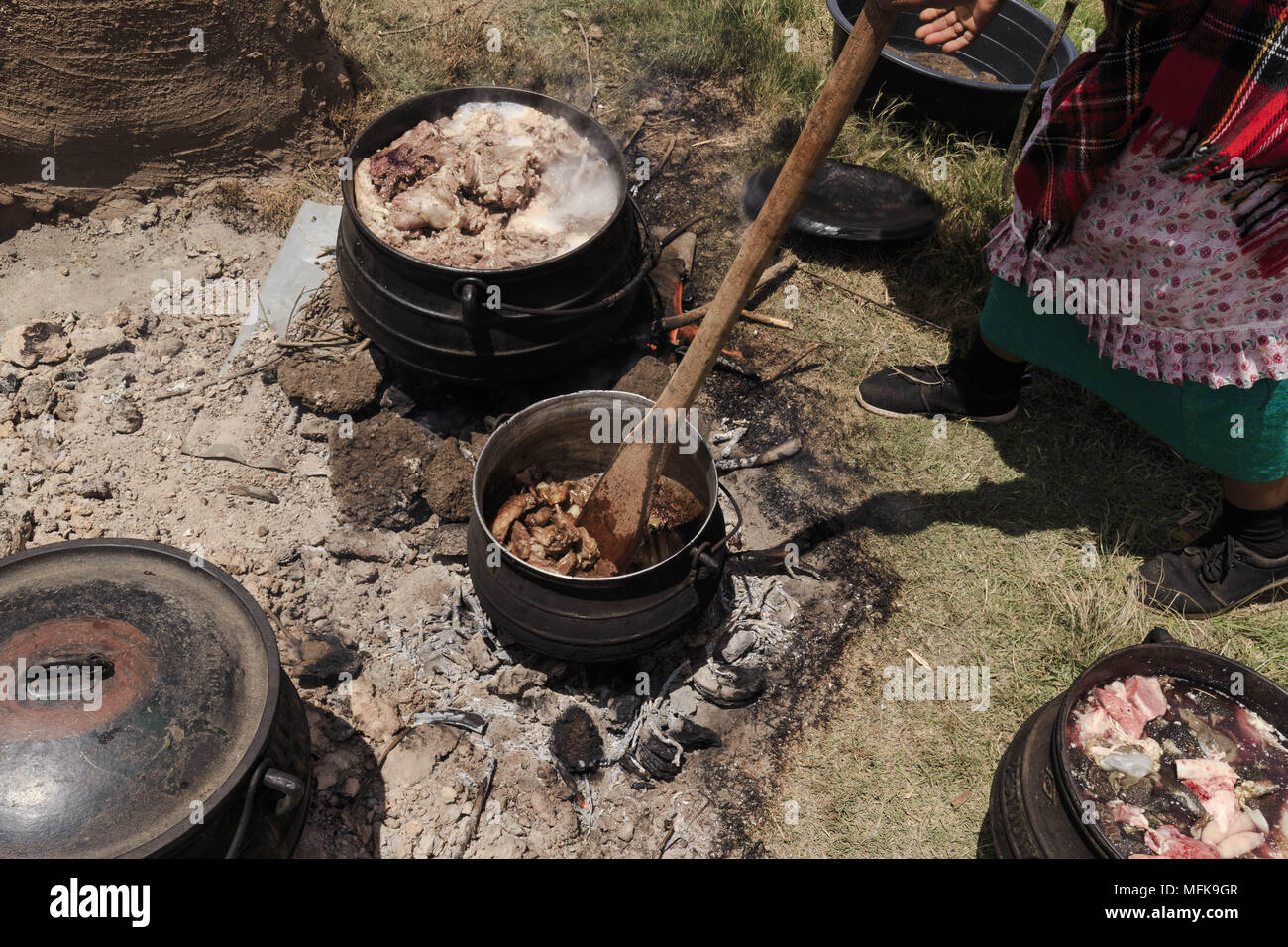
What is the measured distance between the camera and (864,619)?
4344 millimetres

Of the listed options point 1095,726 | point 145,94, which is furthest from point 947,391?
point 145,94

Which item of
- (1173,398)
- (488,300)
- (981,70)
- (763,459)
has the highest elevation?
(981,70)

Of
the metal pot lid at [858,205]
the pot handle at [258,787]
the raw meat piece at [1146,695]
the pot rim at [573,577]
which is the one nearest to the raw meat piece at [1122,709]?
the raw meat piece at [1146,695]

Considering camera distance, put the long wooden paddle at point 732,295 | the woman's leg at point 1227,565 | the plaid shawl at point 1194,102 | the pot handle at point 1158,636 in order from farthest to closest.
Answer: the woman's leg at point 1227,565 → the pot handle at point 1158,636 → the plaid shawl at point 1194,102 → the long wooden paddle at point 732,295

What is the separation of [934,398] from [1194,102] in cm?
220

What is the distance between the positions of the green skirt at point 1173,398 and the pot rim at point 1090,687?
40.2 inches

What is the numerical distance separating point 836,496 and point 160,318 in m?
3.95

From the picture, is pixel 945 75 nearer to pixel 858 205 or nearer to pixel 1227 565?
pixel 858 205

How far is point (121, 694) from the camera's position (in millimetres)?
2625

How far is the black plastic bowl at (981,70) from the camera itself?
598 centimetres

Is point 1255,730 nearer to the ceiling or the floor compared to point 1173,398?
nearer to the floor

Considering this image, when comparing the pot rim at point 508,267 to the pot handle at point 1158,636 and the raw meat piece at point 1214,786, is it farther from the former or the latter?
the raw meat piece at point 1214,786

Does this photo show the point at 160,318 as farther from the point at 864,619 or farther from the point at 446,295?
the point at 864,619

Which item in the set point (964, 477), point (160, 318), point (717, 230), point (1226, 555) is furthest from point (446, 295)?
point (1226, 555)
